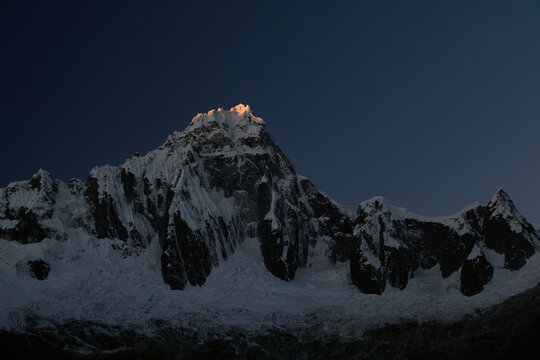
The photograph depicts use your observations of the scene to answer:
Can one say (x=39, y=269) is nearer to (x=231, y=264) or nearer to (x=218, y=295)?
(x=218, y=295)

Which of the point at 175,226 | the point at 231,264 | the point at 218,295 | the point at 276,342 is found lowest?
the point at 276,342

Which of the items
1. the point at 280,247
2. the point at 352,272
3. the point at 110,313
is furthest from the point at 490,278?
the point at 110,313

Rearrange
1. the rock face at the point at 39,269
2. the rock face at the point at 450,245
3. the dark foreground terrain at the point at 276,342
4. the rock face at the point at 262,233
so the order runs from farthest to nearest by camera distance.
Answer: the rock face at the point at 262,233 < the rock face at the point at 450,245 < the rock face at the point at 39,269 < the dark foreground terrain at the point at 276,342

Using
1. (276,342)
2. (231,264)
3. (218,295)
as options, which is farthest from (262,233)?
(276,342)

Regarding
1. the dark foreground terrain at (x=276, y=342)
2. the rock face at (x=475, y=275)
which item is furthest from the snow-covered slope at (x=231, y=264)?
the dark foreground terrain at (x=276, y=342)

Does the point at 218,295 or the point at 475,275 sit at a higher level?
the point at 475,275

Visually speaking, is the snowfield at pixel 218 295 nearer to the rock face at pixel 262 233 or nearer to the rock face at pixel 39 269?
the rock face at pixel 39 269
